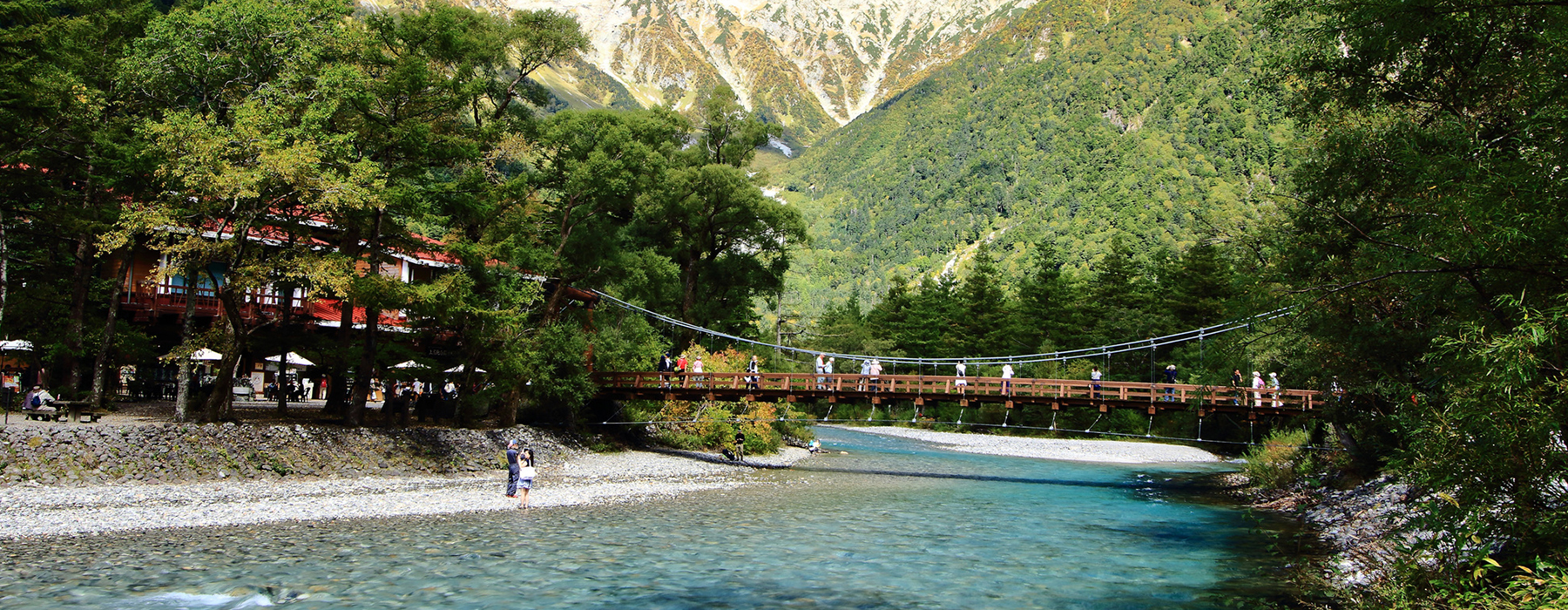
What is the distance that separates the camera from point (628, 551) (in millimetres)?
13445

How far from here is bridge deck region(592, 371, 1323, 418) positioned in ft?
80.0

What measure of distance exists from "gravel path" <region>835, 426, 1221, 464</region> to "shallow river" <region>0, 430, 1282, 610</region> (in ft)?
65.7

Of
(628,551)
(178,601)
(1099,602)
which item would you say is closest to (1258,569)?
(1099,602)

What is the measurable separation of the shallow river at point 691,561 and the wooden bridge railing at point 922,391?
5548mm

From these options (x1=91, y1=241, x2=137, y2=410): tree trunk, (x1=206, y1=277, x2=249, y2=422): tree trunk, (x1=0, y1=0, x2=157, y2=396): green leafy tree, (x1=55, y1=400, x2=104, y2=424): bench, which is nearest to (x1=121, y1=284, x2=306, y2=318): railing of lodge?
(x1=0, y1=0, x2=157, y2=396): green leafy tree

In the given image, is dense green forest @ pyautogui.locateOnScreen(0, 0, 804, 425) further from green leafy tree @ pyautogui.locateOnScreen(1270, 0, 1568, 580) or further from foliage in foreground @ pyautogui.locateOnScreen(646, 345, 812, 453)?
green leafy tree @ pyautogui.locateOnScreen(1270, 0, 1568, 580)

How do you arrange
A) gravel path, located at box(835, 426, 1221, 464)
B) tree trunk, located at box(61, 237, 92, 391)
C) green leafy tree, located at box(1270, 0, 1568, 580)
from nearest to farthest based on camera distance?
green leafy tree, located at box(1270, 0, 1568, 580), tree trunk, located at box(61, 237, 92, 391), gravel path, located at box(835, 426, 1221, 464)

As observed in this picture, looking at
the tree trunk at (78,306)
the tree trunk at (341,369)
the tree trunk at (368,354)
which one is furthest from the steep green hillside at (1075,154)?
the tree trunk at (78,306)

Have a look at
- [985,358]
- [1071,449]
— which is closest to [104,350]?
[985,358]

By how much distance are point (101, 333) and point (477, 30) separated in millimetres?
11352

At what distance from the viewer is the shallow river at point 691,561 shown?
33.8 ft

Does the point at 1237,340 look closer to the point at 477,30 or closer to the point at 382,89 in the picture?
the point at 382,89

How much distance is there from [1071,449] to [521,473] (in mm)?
31738

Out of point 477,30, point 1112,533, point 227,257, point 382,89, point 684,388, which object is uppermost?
point 477,30
